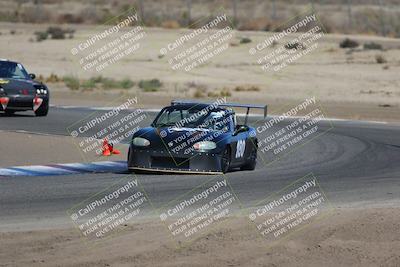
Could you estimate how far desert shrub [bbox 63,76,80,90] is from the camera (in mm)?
41178

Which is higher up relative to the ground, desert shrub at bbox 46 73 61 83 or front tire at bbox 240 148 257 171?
front tire at bbox 240 148 257 171

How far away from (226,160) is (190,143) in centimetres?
78

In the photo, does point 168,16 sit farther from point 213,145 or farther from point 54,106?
point 213,145

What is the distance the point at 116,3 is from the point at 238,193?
7473cm

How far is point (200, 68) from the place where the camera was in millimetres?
47031

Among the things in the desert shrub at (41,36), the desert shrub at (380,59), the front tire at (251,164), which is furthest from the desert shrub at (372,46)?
the front tire at (251,164)

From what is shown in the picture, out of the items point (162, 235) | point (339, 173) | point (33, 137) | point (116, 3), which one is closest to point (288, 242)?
point (162, 235)

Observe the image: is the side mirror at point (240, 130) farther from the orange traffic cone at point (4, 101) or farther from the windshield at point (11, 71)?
the windshield at point (11, 71)

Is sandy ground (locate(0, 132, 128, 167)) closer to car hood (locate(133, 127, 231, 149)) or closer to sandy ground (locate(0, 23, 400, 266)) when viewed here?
sandy ground (locate(0, 23, 400, 266))

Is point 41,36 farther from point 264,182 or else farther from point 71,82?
point 264,182

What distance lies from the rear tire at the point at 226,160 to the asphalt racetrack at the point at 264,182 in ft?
0.54

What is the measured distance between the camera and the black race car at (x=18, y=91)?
26.4 m

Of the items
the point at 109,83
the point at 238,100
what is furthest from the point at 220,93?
the point at 109,83

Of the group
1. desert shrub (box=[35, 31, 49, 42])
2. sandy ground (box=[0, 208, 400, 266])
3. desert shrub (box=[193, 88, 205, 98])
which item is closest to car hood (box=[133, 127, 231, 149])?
sandy ground (box=[0, 208, 400, 266])
